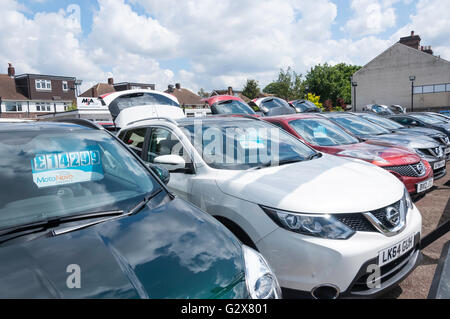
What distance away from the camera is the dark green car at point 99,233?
1.44 meters

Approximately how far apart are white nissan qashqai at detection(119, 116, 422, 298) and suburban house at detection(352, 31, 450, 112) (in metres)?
37.0

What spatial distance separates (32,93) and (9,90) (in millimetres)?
2732

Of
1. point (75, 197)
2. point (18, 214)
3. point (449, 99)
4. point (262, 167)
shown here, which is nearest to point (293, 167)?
point (262, 167)

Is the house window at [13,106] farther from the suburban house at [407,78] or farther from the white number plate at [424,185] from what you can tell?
the white number plate at [424,185]

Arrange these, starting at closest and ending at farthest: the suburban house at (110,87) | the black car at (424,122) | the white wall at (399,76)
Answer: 1. the black car at (424,122)
2. the white wall at (399,76)
3. the suburban house at (110,87)

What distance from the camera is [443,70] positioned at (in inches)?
1501

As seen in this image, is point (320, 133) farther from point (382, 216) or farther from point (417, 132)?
point (417, 132)

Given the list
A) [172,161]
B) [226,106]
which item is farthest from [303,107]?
[172,161]

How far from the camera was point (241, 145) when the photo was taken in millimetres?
3430

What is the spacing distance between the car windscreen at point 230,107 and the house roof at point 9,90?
43438mm

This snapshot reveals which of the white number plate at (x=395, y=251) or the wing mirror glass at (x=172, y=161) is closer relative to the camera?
the white number plate at (x=395, y=251)

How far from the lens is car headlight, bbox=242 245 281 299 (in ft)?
5.41

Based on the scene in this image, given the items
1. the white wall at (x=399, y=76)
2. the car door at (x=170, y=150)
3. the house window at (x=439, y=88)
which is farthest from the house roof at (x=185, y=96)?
the car door at (x=170, y=150)

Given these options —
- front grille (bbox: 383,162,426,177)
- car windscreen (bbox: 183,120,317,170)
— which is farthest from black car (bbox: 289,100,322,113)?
car windscreen (bbox: 183,120,317,170)
